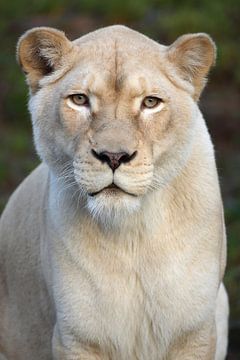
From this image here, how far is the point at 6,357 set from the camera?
6129mm

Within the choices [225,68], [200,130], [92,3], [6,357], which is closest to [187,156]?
[200,130]

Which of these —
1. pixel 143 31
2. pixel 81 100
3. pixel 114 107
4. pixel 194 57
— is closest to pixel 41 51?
pixel 81 100

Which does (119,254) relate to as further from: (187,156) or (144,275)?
(187,156)

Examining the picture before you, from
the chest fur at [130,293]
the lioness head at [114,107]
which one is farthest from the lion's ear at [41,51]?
the chest fur at [130,293]

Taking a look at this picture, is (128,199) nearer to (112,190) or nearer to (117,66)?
(112,190)

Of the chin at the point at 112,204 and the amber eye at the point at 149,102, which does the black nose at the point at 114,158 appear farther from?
the amber eye at the point at 149,102

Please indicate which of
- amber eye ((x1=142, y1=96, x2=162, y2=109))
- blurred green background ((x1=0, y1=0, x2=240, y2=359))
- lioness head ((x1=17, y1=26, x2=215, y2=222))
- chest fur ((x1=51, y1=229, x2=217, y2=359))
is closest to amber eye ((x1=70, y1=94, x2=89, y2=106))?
lioness head ((x1=17, y1=26, x2=215, y2=222))

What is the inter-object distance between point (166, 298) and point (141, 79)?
0.90 meters

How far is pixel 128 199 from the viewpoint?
4664mm

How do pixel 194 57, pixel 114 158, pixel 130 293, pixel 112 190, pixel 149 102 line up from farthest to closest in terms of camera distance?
pixel 130 293 → pixel 194 57 → pixel 149 102 → pixel 112 190 → pixel 114 158

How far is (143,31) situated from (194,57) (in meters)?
6.94

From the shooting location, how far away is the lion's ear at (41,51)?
16.1ft

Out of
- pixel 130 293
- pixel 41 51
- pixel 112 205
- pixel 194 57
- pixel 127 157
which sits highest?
pixel 41 51

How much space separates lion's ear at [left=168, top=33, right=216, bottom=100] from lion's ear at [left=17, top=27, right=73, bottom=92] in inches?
16.2
